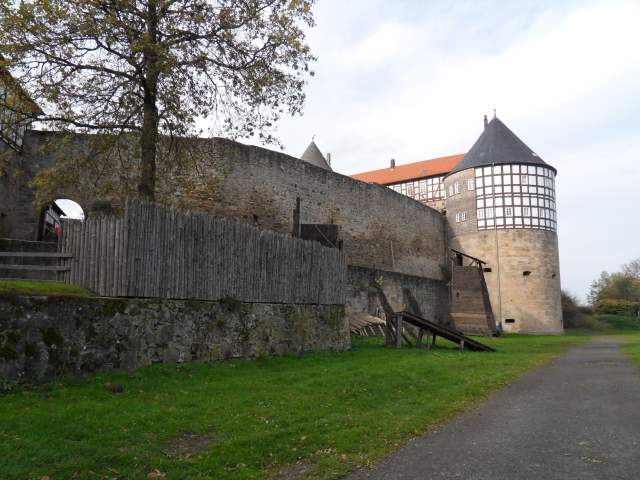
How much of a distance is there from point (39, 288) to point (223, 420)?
3.66 m

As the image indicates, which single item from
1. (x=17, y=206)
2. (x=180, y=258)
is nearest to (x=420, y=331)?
(x=180, y=258)

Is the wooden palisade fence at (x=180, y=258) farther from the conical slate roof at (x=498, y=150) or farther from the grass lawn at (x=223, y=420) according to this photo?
the conical slate roof at (x=498, y=150)

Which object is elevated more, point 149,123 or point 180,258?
point 149,123

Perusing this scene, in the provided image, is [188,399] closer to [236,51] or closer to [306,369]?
[306,369]

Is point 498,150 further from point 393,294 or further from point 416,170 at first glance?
point 393,294

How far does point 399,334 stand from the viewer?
15.0 meters

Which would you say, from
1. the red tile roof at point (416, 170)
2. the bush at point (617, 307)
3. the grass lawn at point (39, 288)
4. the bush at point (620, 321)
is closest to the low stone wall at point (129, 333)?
the grass lawn at point (39, 288)

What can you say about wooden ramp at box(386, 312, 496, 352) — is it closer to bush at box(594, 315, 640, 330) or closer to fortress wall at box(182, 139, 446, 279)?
fortress wall at box(182, 139, 446, 279)

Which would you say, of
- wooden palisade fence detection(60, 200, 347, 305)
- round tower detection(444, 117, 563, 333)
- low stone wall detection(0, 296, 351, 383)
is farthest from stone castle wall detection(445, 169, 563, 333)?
low stone wall detection(0, 296, 351, 383)

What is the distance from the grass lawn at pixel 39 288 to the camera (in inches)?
A: 270

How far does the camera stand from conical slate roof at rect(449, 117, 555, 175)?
33.9 m

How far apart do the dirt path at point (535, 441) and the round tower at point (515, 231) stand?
83.0 feet

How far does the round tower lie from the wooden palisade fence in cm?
2376

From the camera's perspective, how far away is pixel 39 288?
752cm
